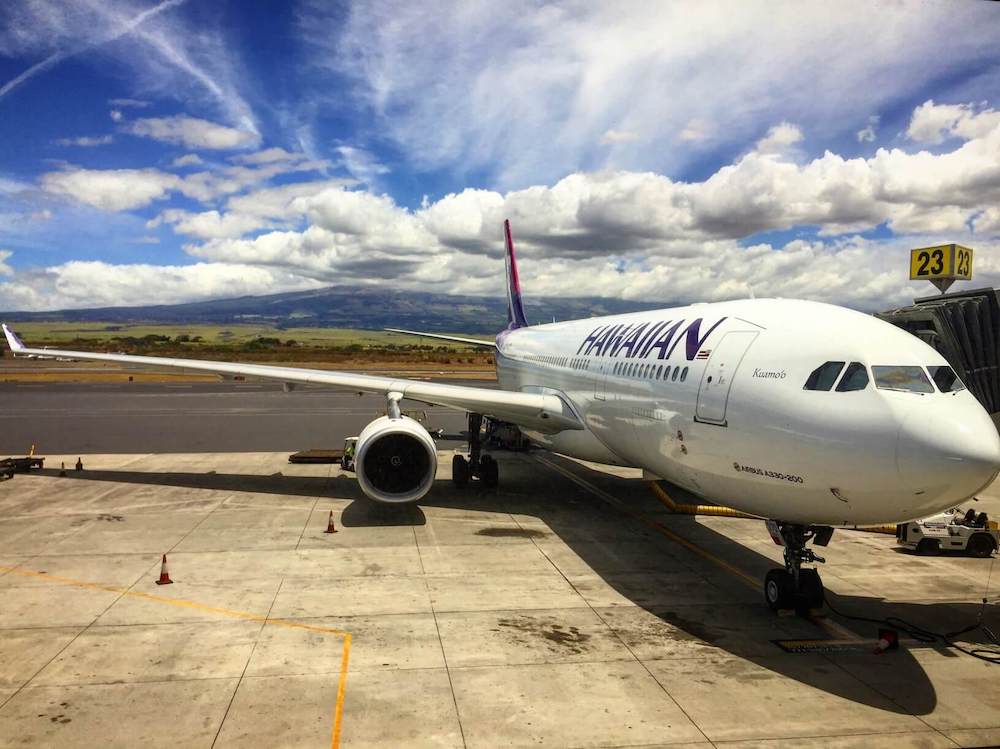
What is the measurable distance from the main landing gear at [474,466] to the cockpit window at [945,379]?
1236cm

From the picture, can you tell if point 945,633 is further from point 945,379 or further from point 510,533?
point 510,533

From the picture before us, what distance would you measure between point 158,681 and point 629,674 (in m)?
5.39

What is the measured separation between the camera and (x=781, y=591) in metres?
10.3

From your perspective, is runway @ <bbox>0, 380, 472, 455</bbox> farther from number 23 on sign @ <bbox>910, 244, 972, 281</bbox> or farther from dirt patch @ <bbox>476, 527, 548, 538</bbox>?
number 23 on sign @ <bbox>910, 244, 972, 281</bbox>

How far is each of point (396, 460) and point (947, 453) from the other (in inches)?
416

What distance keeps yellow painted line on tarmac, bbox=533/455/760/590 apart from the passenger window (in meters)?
4.79

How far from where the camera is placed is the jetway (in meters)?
12.6

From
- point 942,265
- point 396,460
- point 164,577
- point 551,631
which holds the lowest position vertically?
point 551,631

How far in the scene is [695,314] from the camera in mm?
12750

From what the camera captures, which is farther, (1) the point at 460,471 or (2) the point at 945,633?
(1) the point at 460,471

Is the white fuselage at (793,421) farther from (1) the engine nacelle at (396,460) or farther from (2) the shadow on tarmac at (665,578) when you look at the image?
(1) the engine nacelle at (396,460)

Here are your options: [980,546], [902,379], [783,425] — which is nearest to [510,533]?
[783,425]

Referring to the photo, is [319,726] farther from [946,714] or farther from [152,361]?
[152,361]

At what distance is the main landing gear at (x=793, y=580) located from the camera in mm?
10078
